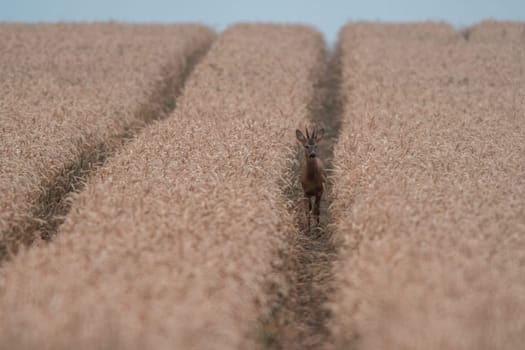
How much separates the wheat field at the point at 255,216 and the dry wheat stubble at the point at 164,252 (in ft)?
0.09

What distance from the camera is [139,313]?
22.0 feet

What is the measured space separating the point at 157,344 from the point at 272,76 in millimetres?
16578

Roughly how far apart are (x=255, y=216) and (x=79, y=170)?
18.3 ft

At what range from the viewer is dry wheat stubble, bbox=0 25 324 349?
655 cm

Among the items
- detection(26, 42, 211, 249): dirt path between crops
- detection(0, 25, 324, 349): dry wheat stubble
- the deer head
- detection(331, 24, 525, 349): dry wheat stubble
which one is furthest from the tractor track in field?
detection(331, 24, 525, 349): dry wheat stubble

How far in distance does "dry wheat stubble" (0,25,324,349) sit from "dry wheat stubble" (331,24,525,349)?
1.21 m

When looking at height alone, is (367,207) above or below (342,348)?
above

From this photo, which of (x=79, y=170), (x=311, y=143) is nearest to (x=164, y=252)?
(x=311, y=143)

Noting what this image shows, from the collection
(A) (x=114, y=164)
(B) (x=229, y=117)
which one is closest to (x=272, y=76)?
(B) (x=229, y=117)

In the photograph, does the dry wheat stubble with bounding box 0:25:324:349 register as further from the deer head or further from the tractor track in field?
the tractor track in field

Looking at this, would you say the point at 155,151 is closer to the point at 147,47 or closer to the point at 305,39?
the point at 147,47

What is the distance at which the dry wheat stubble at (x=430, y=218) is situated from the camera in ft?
A: 21.9

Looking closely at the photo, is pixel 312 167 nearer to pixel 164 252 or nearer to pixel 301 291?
pixel 301 291

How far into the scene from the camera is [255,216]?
366 inches
